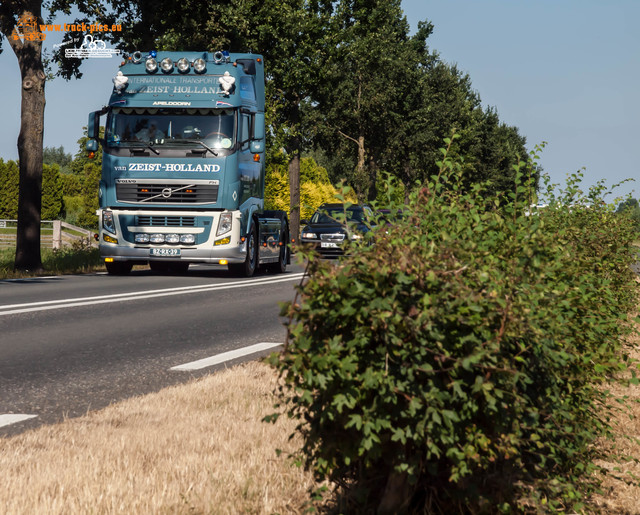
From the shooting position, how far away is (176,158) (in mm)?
16641

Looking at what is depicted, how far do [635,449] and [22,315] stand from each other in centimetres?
812

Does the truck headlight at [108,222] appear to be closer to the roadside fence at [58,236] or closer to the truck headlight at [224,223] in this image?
the truck headlight at [224,223]

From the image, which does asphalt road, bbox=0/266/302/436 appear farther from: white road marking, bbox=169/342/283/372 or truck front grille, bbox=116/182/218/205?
truck front grille, bbox=116/182/218/205

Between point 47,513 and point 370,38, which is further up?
point 370,38

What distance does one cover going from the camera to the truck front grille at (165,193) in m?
16.7

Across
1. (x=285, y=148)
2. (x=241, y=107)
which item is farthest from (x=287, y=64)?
(x=241, y=107)

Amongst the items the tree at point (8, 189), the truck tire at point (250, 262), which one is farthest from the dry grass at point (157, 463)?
the tree at point (8, 189)

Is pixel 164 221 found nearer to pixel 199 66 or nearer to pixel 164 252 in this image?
pixel 164 252

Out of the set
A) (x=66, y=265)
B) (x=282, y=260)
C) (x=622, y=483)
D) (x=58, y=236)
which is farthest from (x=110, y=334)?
(x=58, y=236)

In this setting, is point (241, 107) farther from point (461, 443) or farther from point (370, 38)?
point (370, 38)

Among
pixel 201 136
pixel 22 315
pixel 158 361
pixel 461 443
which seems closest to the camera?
pixel 461 443

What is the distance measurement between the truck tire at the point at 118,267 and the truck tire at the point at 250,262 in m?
2.28

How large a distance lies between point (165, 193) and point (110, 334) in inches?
298

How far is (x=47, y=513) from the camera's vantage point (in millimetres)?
3432
